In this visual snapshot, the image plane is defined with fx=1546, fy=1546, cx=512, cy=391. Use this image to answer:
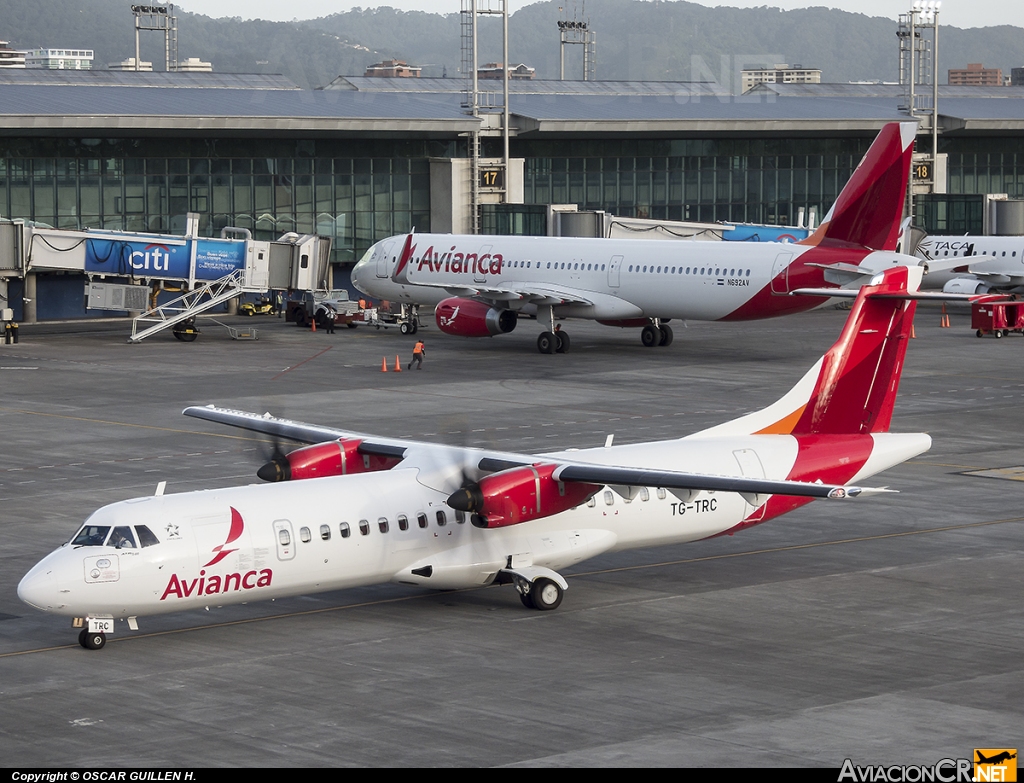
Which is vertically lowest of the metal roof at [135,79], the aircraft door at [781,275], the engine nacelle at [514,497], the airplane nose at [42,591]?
the airplane nose at [42,591]

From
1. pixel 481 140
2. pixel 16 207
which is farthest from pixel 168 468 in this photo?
pixel 481 140

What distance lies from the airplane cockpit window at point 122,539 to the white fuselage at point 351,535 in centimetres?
7

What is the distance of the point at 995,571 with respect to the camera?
2833 centimetres

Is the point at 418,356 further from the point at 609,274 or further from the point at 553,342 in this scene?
the point at 609,274

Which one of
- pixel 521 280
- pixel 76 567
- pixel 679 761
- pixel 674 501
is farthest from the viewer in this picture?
pixel 521 280

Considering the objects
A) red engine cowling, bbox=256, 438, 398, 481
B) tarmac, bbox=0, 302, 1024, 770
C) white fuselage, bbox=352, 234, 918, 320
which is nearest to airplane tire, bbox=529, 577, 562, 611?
tarmac, bbox=0, 302, 1024, 770

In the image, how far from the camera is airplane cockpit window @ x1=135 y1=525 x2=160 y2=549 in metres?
22.8

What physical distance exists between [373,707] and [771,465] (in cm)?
1006

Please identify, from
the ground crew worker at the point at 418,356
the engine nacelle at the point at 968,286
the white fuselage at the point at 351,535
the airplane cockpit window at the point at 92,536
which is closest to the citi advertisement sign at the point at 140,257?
the ground crew worker at the point at 418,356

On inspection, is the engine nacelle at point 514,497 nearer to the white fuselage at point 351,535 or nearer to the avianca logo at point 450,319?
the white fuselage at point 351,535

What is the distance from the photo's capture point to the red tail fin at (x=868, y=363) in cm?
2914

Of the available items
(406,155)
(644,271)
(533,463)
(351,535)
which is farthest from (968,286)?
(351,535)

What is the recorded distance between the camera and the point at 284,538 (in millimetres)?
23906

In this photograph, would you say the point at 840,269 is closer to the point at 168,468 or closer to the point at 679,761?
the point at 168,468
